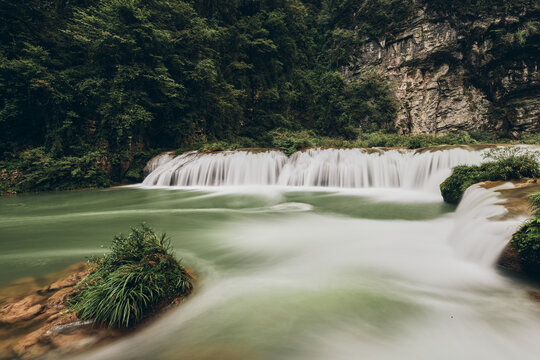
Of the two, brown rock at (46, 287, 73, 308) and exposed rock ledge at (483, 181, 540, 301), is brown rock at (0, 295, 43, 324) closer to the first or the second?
brown rock at (46, 287, 73, 308)

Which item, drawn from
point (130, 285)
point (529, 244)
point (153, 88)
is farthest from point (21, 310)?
point (153, 88)

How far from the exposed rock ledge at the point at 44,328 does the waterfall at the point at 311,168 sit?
1180cm

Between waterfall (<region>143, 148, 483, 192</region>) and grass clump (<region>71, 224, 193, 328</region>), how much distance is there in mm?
11180

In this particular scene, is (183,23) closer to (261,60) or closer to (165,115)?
(165,115)

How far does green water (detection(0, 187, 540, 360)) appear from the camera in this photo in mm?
2004

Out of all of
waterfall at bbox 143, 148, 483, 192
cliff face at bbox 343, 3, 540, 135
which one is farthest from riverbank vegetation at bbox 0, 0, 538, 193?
cliff face at bbox 343, 3, 540, 135

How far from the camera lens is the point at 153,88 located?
16.8m

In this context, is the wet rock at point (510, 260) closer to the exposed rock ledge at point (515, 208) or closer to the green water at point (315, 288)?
the exposed rock ledge at point (515, 208)

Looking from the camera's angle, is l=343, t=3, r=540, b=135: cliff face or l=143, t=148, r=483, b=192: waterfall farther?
l=343, t=3, r=540, b=135: cliff face

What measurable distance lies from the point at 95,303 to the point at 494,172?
8.12 meters

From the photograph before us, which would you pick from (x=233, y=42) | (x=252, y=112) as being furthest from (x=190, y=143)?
(x=233, y=42)

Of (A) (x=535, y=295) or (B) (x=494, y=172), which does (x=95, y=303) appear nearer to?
(A) (x=535, y=295)

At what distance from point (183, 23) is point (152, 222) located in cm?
1834

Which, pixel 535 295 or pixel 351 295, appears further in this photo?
pixel 351 295
